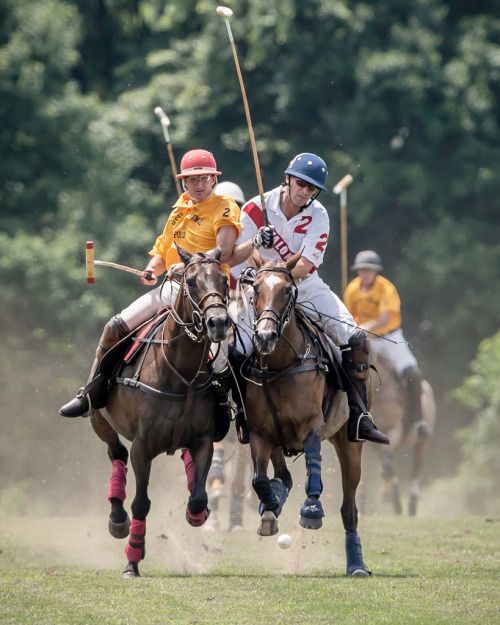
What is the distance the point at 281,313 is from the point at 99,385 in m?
2.11

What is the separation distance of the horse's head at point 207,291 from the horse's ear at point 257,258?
0.39 metres

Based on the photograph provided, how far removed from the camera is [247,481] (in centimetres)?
1961

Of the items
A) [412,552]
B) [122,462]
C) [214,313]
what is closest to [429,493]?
[412,552]

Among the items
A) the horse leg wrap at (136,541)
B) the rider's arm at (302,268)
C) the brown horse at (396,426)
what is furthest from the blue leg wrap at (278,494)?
the brown horse at (396,426)

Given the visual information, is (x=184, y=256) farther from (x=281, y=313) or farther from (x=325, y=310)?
(x=325, y=310)

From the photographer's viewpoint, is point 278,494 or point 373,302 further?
point 373,302

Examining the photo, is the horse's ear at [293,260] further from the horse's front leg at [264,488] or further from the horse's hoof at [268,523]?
the horse's hoof at [268,523]

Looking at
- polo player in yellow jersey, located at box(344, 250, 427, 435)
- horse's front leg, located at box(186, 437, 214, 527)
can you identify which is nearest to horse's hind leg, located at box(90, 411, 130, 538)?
horse's front leg, located at box(186, 437, 214, 527)

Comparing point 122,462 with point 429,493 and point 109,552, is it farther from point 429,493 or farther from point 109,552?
point 429,493

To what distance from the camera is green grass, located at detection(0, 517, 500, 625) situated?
36.0ft

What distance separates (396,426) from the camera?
869 inches

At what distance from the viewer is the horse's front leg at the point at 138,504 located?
12.8m

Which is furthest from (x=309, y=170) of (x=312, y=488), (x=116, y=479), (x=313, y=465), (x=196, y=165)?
(x=116, y=479)

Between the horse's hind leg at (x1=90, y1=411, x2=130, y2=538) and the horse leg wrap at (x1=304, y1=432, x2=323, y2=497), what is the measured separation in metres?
1.95
